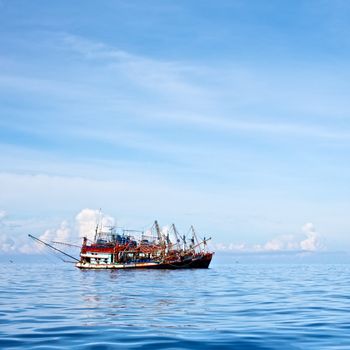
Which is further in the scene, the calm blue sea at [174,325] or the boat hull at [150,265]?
the boat hull at [150,265]

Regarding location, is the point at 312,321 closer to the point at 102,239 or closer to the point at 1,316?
the point at 1,316

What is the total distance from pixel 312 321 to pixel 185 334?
30.8 feet

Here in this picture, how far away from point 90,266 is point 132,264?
11689 millimetres

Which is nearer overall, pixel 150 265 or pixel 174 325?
pixel 174 325

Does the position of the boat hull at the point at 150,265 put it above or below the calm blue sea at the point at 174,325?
below

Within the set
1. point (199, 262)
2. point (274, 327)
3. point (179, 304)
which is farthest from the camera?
point (199, 262)

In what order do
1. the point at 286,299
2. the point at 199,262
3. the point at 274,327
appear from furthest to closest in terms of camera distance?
the point at 199,262 < the point at 286,299 < the point at 274,327

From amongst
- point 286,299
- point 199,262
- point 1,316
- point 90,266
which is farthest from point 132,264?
point 1,316

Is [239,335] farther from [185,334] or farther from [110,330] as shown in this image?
[110,330]

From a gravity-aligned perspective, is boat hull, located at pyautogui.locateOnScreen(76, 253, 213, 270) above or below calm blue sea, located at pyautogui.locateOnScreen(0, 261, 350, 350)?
below

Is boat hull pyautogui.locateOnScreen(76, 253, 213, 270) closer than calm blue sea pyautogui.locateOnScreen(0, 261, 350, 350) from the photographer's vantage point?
No

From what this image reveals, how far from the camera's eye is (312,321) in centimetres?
3000

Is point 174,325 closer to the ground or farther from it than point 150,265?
farther from it

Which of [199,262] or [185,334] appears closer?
[185,334]
